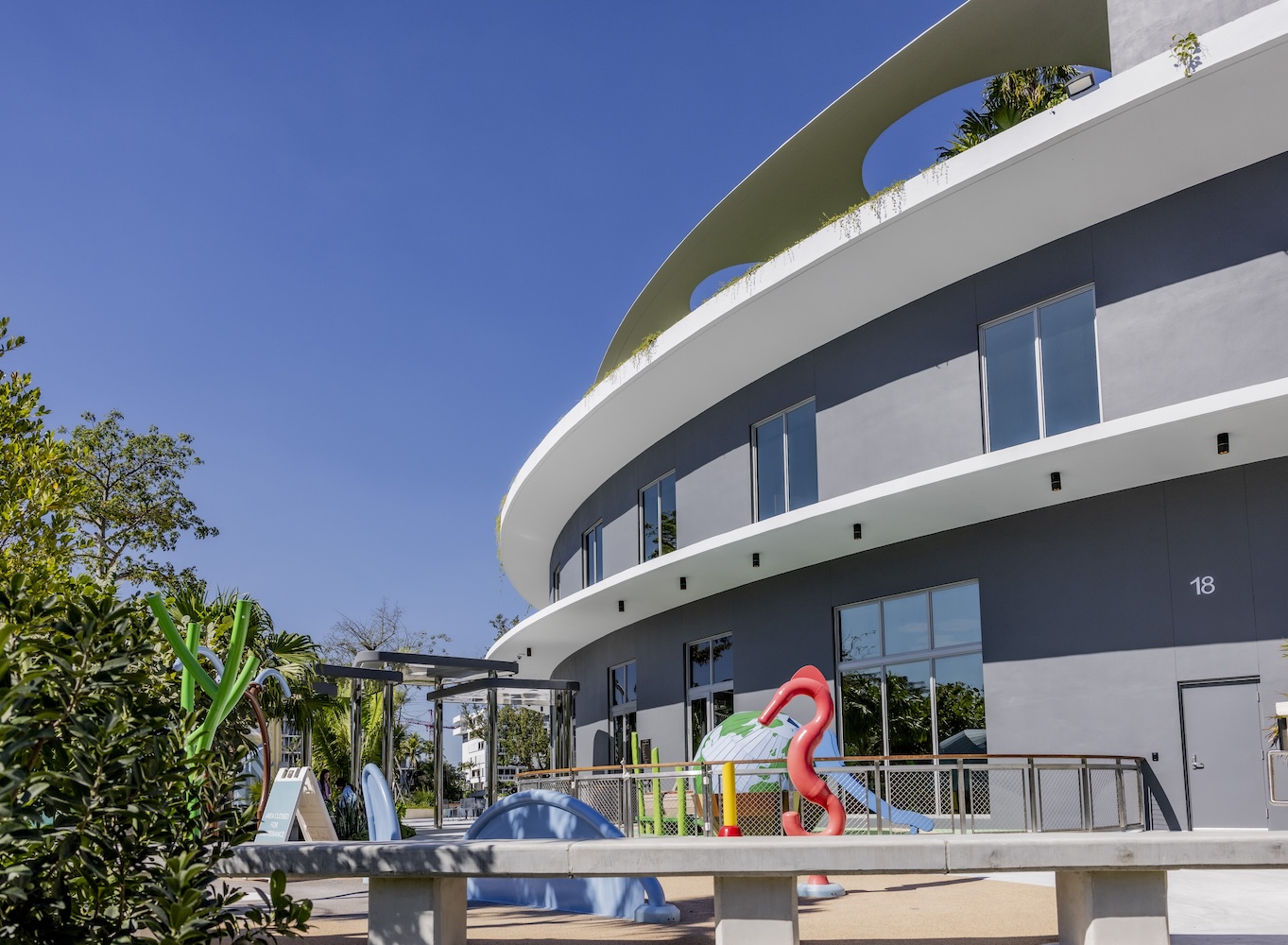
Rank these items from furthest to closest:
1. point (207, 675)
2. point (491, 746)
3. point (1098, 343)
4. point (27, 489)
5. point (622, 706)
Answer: point (622, 706)
point (491, 746)
point (1098, 343)
point (207, 675)
point (27, 489)

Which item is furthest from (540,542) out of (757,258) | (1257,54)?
(1257,54)

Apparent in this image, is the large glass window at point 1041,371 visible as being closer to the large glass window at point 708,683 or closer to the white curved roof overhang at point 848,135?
the white curved roof overhang at point 848,135

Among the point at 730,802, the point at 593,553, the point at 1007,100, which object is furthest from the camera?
the point at 593,553

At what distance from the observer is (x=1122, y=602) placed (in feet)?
50.1

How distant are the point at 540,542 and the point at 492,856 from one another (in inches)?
1118

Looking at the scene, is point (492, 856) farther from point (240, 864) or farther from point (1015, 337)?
point (1015, 337)

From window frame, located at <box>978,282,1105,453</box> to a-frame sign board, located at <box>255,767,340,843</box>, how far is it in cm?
1096

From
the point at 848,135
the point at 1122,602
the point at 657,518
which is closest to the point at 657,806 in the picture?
the point at 1122,602

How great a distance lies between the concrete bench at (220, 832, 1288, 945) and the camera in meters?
6.68

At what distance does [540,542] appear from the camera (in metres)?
35.1

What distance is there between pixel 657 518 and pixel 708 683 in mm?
3962

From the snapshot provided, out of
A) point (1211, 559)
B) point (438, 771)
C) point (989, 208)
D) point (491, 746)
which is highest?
point (989, 208)

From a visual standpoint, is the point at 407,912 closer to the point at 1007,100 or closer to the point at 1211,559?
the point at 1211,559

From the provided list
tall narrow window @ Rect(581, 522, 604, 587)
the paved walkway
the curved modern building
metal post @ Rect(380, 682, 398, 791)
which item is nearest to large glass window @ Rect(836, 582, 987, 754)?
the curved modern building
